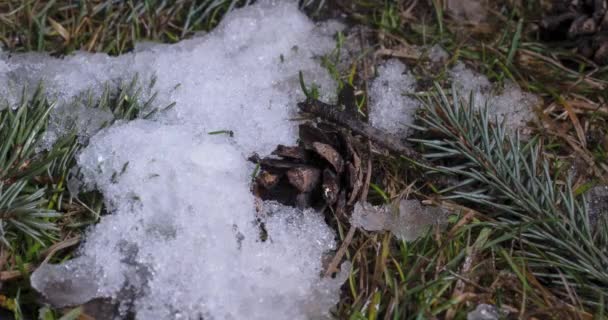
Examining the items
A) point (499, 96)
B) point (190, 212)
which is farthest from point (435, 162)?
point (190, 212)

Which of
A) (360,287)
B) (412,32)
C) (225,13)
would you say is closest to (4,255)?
(360,287)

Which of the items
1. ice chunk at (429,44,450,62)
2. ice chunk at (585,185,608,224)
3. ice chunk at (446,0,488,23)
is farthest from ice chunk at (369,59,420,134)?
ice chunk at (585,185,608,224)

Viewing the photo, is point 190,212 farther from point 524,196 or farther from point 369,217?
point 524,196

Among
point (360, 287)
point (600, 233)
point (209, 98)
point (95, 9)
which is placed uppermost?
point (95, 9)

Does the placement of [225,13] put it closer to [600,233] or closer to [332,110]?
[332,110]

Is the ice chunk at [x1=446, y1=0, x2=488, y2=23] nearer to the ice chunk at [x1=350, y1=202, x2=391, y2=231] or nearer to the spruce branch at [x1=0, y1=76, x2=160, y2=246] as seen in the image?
the ice chunk at [x1=350, y1=202, x2=391, y2=231]
